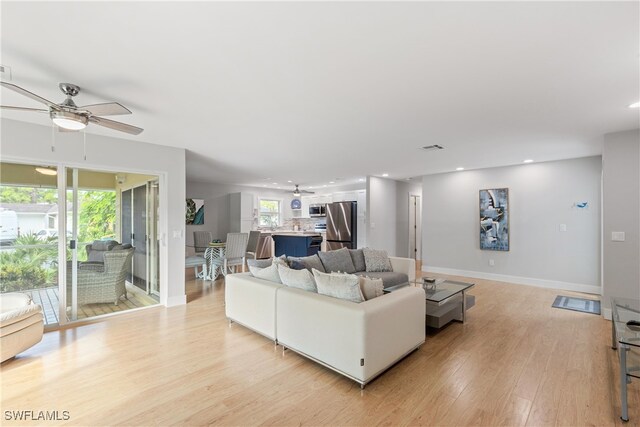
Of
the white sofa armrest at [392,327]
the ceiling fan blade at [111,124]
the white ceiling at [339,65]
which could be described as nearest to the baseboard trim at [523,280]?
the white ceiling at [339,65]

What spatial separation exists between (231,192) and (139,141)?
530cm

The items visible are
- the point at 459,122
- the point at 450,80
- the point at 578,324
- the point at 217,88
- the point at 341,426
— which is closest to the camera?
the point at 341,426

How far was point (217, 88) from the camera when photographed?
2549 mm

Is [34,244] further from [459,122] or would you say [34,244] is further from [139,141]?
[459,122]

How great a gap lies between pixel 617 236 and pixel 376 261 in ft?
10.3

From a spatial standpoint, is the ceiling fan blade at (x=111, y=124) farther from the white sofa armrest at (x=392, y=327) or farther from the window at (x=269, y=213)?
the window at (x=269, y=213)

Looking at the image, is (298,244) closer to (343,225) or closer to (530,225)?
(343,225)

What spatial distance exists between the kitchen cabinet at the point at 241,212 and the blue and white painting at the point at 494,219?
622 cm

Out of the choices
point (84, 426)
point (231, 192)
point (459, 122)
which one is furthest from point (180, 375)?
point (231, 192)

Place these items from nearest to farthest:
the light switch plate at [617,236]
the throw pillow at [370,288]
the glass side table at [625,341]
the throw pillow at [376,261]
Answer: the glass side table at [625,341] → the throw pillow at [370,288] → the light switch plate at [617,236] → the throw pillow at [376,261]

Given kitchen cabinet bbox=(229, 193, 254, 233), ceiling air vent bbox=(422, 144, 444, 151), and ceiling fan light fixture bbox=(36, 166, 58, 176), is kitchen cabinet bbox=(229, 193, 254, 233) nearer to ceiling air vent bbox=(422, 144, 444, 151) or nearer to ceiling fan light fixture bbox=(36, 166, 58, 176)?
ceiling fan light fixture bbox=(36, 166, 58, 176)

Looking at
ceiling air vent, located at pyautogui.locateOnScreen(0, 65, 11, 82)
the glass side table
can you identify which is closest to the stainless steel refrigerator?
the glass side table

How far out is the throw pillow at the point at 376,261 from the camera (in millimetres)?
4902

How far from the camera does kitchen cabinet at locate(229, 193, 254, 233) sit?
887 centimetres
